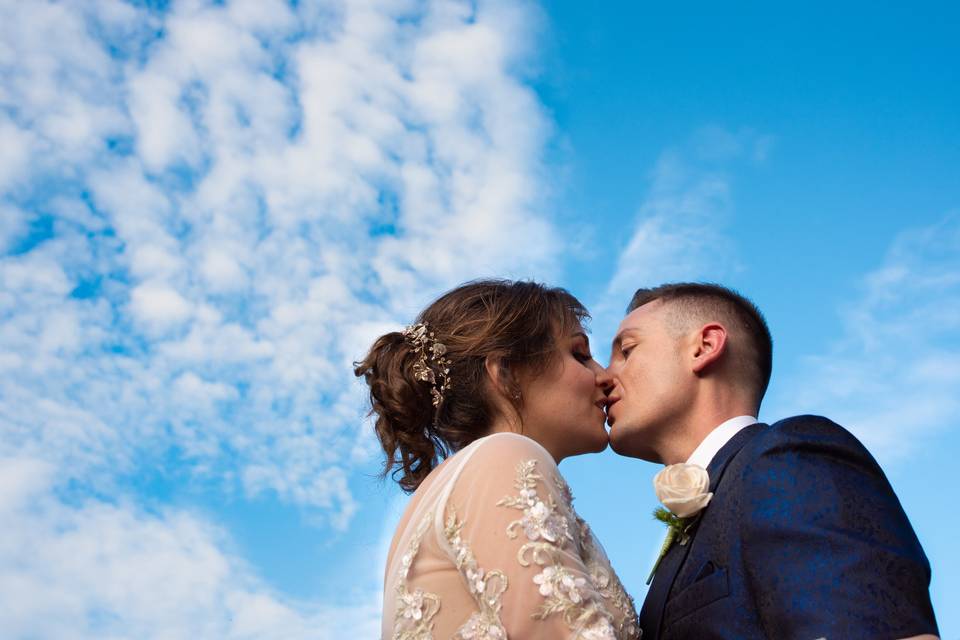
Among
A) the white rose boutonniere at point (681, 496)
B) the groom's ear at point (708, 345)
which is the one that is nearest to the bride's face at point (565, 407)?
the groom's ear at point (708, 345)

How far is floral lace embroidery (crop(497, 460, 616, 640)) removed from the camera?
3822 mm

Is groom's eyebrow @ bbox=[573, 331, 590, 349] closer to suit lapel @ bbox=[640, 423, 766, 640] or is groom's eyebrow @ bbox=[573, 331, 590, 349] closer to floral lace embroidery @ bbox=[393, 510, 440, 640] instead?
suit lapel @ bbox=[640, 423, 766, 640]

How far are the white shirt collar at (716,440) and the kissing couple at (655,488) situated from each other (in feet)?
0.04

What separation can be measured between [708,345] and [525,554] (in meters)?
2.26

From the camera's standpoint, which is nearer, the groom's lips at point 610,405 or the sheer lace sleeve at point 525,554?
the sheer lace sleeve at point 525,554

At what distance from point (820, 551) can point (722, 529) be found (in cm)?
58

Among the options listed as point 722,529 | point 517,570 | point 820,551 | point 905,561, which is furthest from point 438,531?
point 905,561

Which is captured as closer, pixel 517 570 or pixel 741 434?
pixel 517 570

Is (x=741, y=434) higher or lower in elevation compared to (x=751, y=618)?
higher

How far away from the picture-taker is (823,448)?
4078 millimetres

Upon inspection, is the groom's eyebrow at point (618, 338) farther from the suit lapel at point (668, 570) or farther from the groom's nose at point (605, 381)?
the suit lapel at point (668, 570)

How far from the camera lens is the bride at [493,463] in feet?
12.8

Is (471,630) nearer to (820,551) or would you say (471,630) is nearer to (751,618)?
(751,618)

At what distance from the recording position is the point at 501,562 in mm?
3938
